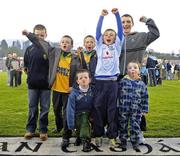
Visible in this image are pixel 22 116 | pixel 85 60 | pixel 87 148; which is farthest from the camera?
pixel 22 116

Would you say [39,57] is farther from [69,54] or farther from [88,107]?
[88,107]

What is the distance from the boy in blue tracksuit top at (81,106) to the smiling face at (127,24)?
101 cm

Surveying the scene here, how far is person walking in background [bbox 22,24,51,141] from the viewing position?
6.52 metres

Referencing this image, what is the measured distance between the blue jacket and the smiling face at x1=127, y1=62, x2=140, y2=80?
2.23 ft

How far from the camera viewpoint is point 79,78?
19.2 feet

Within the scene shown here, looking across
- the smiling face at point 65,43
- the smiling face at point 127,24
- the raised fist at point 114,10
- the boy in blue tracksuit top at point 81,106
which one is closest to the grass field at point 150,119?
the boy in blue tracksuit top at point 81,106

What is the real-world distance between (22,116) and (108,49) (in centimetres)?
382

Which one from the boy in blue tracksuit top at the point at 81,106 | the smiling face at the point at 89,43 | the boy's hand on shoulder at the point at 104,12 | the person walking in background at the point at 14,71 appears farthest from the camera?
the person walking in background at the point at 14,71

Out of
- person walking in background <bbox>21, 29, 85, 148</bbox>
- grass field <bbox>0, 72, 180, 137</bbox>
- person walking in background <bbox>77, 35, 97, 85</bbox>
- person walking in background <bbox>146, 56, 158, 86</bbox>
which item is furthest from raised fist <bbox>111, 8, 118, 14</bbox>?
person walking in background <bbox>146, 56, 158, 86</bbox>

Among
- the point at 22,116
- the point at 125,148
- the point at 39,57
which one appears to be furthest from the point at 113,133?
the point at 22,116

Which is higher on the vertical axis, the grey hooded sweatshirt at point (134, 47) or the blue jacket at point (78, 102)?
the grey hooded sweatshirt at point (134, 47)

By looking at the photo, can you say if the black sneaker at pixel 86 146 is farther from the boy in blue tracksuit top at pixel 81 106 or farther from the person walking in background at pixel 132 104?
the person walking in background at pixel 132 104

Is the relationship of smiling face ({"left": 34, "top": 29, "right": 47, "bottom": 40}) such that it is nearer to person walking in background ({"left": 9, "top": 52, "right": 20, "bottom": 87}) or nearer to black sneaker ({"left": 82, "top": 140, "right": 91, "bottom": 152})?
black sneaker ({"left": 82, "top": 140, "right": 91, "bottom": 152})

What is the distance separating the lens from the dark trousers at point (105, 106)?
5.84m
